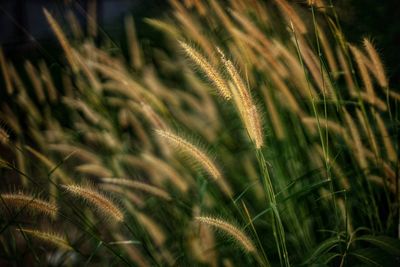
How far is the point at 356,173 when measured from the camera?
1630 millimetres

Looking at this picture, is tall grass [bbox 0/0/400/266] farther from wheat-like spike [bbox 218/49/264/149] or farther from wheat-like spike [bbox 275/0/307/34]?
wheat-like spike [bbox 218/49/264/149]

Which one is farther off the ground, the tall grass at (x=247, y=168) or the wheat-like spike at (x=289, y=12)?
the wheat-like spike at (x=289, y=12)

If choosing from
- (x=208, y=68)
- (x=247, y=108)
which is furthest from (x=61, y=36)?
(x=247, y=108)

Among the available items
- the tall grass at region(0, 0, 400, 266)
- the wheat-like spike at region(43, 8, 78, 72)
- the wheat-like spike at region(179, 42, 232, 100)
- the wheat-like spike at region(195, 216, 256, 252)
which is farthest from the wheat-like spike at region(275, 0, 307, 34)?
the wheat-like spike at region(43, 8, 78, 72)

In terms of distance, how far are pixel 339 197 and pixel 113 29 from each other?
381 cm

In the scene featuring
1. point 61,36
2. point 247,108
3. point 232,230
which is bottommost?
point 232,230

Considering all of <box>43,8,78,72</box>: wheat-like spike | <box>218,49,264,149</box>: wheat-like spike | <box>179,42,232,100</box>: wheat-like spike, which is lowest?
<box>218,49,264,149</box>: wheat-like spike

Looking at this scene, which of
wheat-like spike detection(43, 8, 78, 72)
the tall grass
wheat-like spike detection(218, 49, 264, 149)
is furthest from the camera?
wheat-like spike detection(43, 8, 78, 72)

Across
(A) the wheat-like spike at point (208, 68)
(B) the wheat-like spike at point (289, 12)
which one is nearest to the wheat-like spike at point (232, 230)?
(A) the wheat-like spike at point (208, 68)

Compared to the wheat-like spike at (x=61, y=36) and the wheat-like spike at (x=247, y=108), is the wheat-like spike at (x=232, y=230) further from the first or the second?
the wheat-like spike at (x=61, y=36)

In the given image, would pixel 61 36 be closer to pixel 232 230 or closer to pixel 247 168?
pixel 247 168

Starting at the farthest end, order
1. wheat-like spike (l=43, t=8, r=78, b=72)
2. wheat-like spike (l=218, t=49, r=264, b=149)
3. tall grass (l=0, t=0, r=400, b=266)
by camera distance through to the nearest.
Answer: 1. wheat-like spike (l=43, t=8, r=78, b=72)
2. tall grass (l=0, t=0, r=400, b=266)
3. wheat-like spike (l=218, t=49, r=264, b=149)

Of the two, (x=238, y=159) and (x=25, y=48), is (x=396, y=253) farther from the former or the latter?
(x=25, y=48)

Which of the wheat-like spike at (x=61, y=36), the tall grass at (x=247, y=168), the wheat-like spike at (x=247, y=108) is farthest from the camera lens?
the wheat-like spike at (x=61, y=36)
